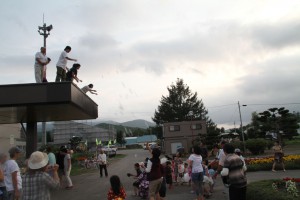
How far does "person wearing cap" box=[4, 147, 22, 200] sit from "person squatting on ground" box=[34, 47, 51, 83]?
23.2ft

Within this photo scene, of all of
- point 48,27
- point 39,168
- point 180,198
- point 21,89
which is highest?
point 48,27

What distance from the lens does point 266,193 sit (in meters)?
8.91

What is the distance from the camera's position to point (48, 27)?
2664cm

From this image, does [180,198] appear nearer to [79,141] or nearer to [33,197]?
[33,197]

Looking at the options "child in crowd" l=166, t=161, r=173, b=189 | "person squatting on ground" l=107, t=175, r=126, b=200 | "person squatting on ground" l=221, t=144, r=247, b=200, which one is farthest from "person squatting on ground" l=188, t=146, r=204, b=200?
"person squatting on ground" l=107, t=175, r=126, b=200

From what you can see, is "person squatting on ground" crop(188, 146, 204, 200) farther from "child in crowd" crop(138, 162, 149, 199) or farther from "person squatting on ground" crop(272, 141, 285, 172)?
"person squatting on ground" crop(272, 141, 285, 172)

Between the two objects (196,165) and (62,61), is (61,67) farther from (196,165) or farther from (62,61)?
(196,165)

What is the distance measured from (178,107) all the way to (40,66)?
7030 cm

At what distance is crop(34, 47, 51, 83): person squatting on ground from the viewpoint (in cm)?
1415

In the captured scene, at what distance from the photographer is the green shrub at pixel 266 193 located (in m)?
8.43

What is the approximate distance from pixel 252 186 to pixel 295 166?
1044 centimetres

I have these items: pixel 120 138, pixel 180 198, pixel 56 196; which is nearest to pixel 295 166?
pixel 180 198

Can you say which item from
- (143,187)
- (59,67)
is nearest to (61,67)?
(59,67)

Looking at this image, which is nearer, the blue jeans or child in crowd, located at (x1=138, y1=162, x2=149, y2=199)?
the blue jeans
